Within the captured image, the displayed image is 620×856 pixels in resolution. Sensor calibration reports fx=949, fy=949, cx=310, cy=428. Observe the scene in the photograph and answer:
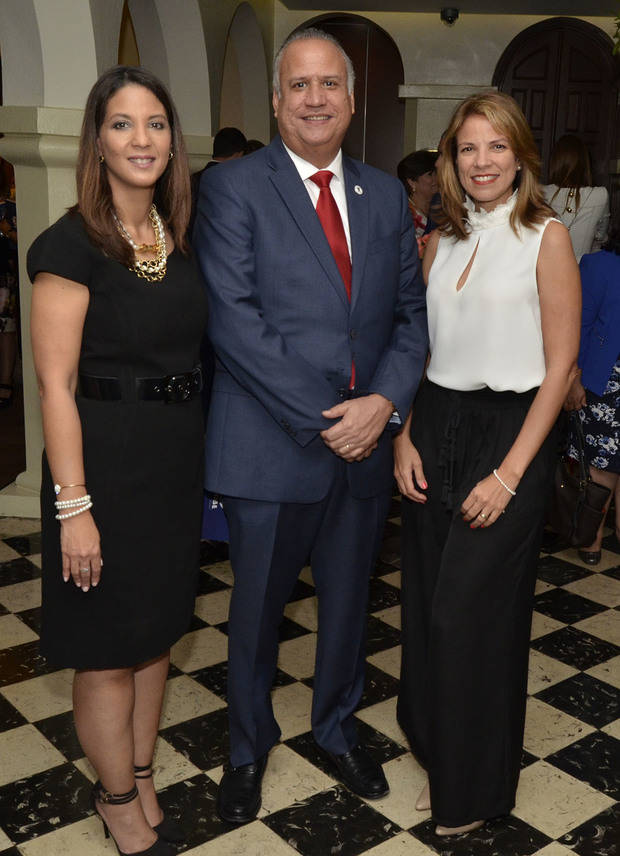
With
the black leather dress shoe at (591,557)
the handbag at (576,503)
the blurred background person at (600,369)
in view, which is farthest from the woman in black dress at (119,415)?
the black leather dress shoe at (591,557)

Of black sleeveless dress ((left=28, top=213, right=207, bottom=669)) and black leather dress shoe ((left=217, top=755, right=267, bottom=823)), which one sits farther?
black leather dress shoe ((left=217, top=755, right=267, bottom=823))

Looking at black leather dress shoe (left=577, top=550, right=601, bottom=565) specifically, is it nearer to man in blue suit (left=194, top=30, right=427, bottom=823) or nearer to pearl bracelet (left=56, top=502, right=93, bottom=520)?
man in blue suit (left=194, top=30, right=427, bottom=823)

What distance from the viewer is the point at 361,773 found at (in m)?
2.65

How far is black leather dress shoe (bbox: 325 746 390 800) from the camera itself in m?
2.63

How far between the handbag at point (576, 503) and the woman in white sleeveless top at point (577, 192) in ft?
4.98

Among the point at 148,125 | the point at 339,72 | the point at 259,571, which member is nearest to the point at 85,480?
the point at 259,571

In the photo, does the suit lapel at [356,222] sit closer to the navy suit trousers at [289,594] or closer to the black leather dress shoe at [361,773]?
the navy suit trousers at [289,594]

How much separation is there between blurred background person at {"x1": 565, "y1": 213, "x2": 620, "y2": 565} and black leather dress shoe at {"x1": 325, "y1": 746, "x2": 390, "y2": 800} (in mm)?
1917

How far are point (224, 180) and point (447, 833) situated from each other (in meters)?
1.77

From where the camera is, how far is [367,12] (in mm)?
9820

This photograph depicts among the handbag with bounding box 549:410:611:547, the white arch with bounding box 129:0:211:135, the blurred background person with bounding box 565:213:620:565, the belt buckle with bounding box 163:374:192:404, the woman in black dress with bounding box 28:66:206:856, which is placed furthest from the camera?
the white arch with bounding box 129:0:211:135

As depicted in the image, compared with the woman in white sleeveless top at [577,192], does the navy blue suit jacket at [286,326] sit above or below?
below

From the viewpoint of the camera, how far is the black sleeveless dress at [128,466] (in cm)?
204

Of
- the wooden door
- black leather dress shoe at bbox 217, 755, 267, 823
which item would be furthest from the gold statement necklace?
the wooden door
